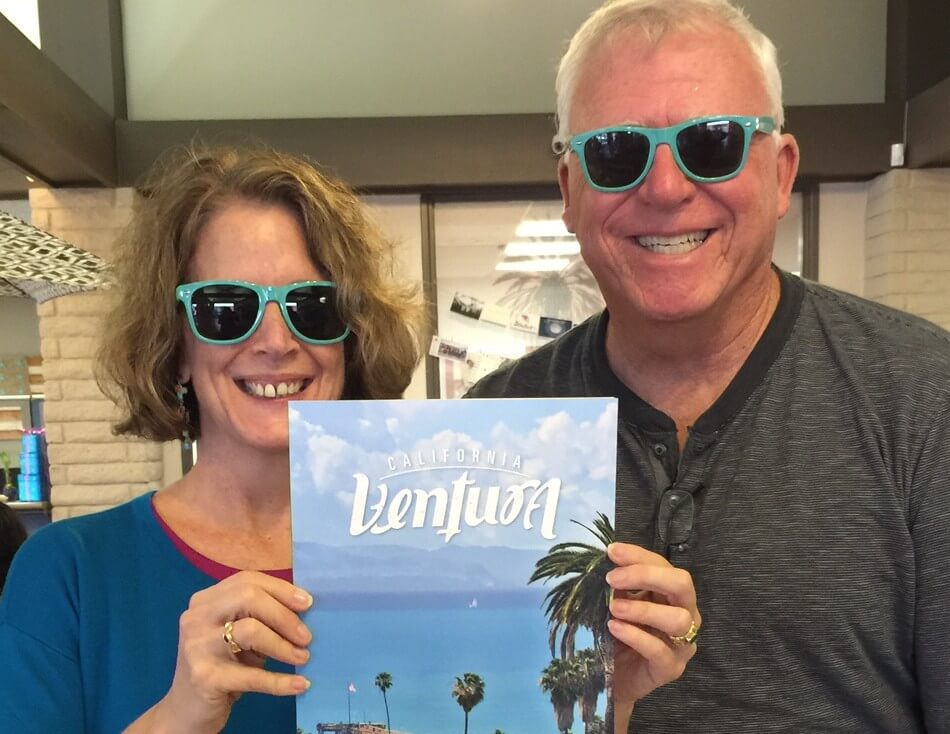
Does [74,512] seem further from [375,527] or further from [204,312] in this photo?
[375,527]

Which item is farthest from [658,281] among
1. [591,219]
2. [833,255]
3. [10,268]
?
[833,255]

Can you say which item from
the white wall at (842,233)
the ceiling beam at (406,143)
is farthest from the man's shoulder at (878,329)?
the white wall at (842,233)

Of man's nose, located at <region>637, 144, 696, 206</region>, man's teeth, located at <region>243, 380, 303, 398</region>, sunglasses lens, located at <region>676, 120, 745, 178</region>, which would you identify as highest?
sunglasses lens, located at <region>676, 120, 745, 178</region>

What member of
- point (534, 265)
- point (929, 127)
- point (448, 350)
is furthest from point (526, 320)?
point (929, 127)

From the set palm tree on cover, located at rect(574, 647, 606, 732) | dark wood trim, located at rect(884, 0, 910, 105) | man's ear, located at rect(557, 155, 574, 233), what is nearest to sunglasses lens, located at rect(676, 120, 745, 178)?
man's ear, located at rect(557, 155, 574, 233)

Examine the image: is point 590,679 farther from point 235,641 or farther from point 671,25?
point 671,25

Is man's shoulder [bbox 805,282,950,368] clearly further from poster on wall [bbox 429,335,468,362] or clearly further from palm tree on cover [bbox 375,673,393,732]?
poster on wall [bbox 429,335,468,362]

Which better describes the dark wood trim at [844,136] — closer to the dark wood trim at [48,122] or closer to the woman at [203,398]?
the woman at [203,398]
